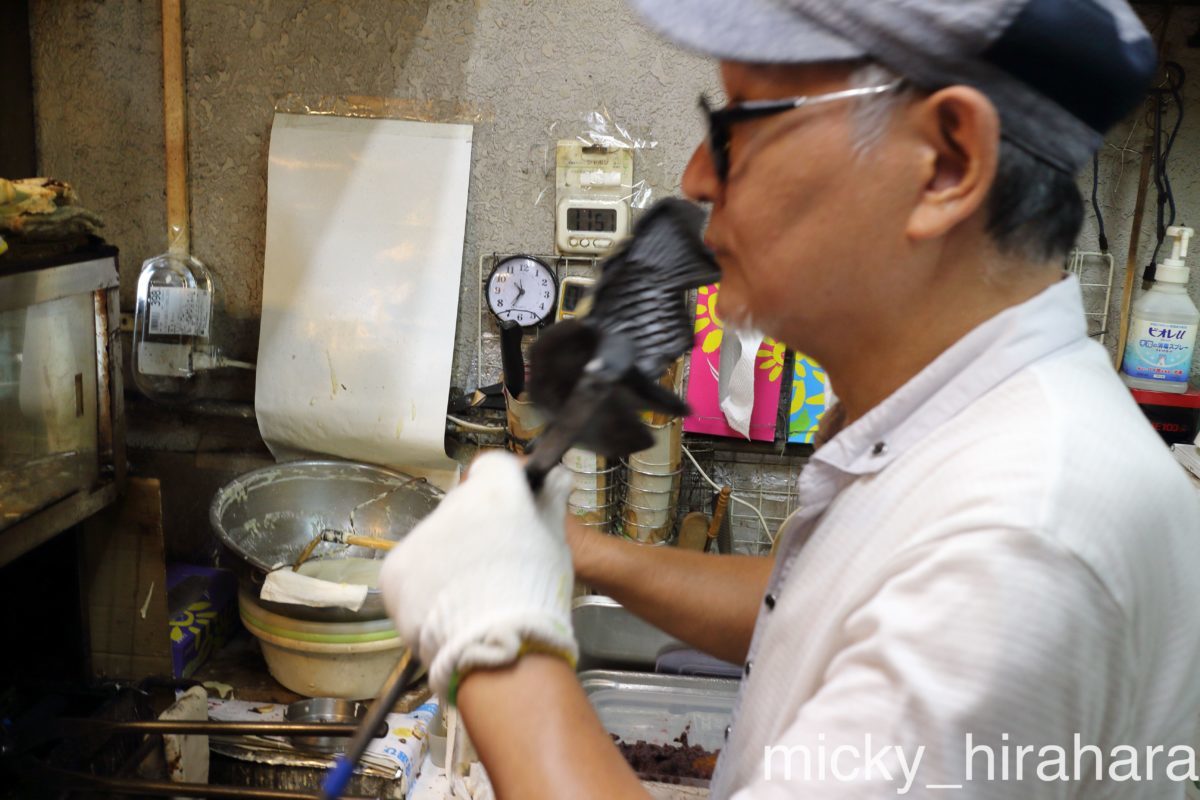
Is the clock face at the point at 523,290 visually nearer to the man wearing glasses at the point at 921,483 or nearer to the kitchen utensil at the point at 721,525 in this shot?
the kitchen utensil at the point at 721,525

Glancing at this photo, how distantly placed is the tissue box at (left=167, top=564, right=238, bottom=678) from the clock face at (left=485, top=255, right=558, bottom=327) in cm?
109

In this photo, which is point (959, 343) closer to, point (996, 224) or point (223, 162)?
point (996, 224)

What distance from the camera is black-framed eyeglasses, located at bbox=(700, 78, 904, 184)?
79 cm

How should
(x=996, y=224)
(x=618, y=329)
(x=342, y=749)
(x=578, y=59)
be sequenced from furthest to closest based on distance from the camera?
(x=578, y=59) < (x=342, y=749) < (x=618, y=329) < (x=996, y=224)

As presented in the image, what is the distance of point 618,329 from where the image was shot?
1068 millimetres

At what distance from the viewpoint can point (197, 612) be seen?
2316mm

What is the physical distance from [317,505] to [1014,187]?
6.68 ft

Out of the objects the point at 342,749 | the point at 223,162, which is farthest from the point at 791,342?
the point at 223,162

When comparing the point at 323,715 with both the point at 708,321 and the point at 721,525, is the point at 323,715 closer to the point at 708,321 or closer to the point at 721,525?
the point at 721,525

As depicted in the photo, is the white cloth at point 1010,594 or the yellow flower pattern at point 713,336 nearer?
the white cloth at point 1010,594

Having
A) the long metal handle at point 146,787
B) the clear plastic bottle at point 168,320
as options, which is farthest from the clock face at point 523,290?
the long metal handle at point 146,787

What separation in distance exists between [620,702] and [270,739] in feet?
2.61

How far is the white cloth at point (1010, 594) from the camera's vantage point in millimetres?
646

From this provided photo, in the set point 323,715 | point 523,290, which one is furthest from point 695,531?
point 323,715
